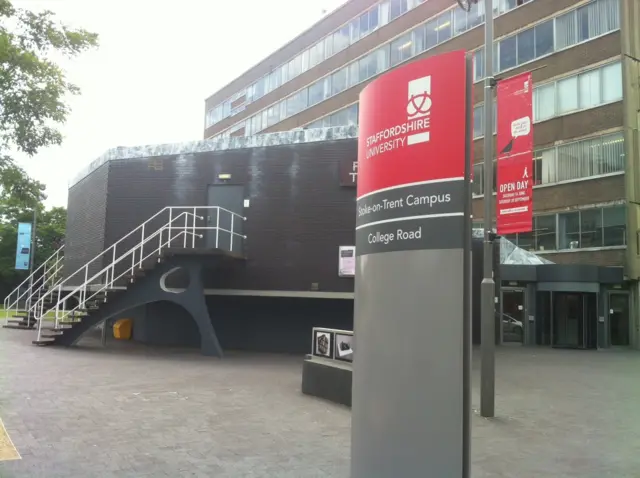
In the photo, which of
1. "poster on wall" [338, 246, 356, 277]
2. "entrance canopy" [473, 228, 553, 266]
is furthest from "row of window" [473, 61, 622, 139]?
"poster on wall" [338, 246, 356, 277]

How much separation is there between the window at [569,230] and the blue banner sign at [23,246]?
27.0 meters

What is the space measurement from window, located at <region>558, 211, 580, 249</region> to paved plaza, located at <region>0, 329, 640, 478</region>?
665 inches

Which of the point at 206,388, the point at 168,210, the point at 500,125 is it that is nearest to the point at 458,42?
the point at 168,210

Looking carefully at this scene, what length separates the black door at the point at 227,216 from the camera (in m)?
17.3

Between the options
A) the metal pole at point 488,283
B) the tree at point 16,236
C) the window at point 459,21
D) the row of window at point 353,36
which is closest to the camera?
the metal pole at point 488,283

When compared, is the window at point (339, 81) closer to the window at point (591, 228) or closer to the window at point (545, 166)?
the window at point (545, 166)

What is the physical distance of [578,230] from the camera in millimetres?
29672

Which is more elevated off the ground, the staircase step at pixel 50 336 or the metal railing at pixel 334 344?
the metal railing at pixel 334 344

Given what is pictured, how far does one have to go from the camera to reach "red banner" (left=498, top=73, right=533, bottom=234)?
9.50 m

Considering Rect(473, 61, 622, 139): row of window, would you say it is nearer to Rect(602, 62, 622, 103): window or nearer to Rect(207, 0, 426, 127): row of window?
Rect(602, 62, 622, 103): window

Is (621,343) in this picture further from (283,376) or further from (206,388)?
(206,388)

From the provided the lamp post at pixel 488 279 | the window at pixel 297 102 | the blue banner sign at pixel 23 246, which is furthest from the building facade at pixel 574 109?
the blue banner sign at pixel 23 246

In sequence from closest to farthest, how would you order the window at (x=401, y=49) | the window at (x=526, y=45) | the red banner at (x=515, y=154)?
the red banner at (x=515, y=154) → the window at (x=526, y=45) → the window at (x=401, y=49)

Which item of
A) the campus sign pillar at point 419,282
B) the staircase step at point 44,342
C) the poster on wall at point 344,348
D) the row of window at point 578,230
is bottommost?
the staircase step at point 44,342
